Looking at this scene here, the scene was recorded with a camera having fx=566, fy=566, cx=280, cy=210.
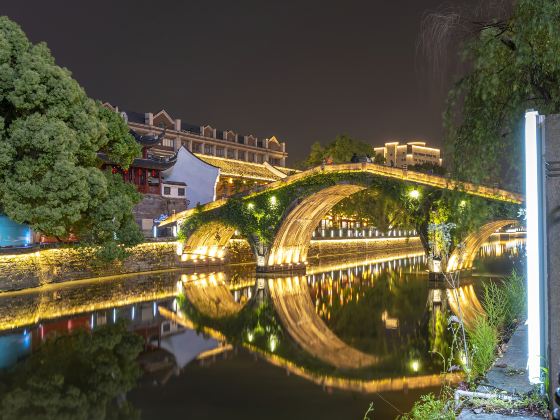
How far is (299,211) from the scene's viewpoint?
28859mm

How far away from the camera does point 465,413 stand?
5410 mm

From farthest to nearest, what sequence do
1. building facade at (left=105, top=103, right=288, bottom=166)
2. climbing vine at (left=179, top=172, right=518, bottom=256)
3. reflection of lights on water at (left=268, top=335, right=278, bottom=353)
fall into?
building facade at (left=105, top=103, right=288, bottom=166), climbing vine at (left=179, top=172, right=518, bottom=256), reflection of lights on water at (left=268, top=335, right=278, bottom=353)

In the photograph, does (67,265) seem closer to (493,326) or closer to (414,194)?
(414,194)

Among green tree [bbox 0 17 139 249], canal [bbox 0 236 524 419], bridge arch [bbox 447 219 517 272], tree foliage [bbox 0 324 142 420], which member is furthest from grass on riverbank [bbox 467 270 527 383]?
green tree [bbox 0 17 139 249]

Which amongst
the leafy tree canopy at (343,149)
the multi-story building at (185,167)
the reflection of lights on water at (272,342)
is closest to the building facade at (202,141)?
the multi-story building at (185,167)

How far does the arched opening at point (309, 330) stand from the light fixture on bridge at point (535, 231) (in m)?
6.35

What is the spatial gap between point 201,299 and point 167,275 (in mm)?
8445

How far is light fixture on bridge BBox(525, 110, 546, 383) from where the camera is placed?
18.0 feet

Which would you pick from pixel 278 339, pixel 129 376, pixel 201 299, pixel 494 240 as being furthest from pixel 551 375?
pixel 494 240

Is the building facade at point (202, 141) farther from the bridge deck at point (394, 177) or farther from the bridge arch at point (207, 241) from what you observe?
the bridge deck at point (394, 177)

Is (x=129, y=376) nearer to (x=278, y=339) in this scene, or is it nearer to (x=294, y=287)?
(x=278, y=339)

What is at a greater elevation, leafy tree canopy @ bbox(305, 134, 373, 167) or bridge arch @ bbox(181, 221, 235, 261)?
leafy tree canopy @ bbox(305, 134, 373, 167)

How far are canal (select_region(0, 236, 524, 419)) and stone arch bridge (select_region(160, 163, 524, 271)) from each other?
2.67m

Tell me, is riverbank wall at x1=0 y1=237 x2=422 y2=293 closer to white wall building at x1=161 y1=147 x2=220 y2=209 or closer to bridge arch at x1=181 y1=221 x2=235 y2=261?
Result: bridge arch at x1=181 y1=221 x2=235 y2=261
